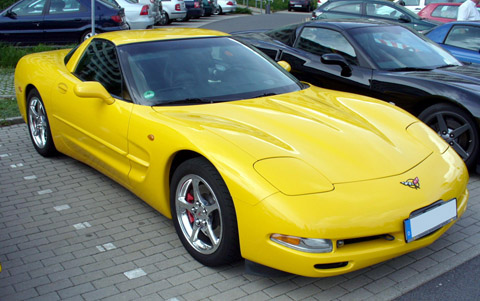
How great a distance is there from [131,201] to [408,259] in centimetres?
228

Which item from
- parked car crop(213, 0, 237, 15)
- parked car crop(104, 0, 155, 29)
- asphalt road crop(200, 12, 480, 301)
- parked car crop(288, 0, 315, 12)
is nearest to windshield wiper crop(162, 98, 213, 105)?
asphalt road crop(200, 12, 480, 301)

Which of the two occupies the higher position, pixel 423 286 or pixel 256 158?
pixel 256 158

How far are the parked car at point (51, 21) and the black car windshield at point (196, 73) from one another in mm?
8607

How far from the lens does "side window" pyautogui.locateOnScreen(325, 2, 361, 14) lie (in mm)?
13281

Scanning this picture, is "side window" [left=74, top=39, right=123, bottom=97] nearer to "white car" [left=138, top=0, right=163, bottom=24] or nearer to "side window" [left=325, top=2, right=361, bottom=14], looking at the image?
"side window" [left=325, top=2, right=361, bottom=14]

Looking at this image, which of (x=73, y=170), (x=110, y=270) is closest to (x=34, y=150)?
(x=73, y=170)

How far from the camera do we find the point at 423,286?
3.32 m

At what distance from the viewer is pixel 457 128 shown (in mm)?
5297

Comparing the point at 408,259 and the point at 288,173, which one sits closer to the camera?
the point at 288,173

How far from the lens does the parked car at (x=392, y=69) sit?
17.4 ft

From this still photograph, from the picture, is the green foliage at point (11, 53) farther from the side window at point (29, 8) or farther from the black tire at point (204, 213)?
the black tire at point (204, 213)

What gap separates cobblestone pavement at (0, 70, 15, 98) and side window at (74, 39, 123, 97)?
149 inches

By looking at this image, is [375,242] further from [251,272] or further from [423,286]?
[251,272]

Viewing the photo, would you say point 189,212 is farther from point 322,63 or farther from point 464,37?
point 464,37
